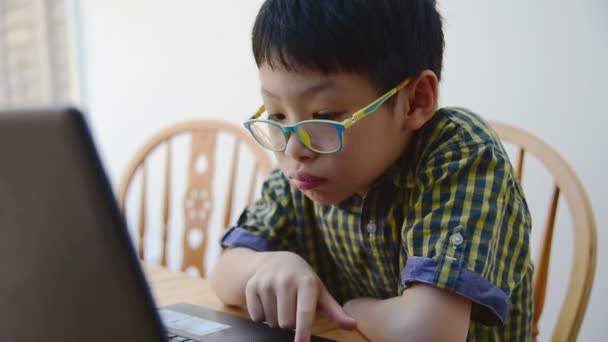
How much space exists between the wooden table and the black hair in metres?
0.28

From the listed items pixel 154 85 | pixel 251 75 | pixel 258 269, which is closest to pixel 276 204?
pixel 258 269

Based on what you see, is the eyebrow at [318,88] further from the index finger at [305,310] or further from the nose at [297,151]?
the index finger at [305,310]

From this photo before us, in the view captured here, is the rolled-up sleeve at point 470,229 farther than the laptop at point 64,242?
Yes

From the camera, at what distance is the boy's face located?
2.07ft

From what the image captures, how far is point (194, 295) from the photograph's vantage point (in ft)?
2.79

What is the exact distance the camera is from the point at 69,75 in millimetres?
2754

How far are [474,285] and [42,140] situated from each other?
442 millimetres

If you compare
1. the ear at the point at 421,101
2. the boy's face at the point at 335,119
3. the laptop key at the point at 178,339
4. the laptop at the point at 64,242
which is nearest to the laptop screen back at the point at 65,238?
the laptop at the point at 64,242

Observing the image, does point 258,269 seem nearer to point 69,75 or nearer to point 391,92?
point 391,92

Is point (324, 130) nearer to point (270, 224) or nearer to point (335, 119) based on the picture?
point (335, 119)

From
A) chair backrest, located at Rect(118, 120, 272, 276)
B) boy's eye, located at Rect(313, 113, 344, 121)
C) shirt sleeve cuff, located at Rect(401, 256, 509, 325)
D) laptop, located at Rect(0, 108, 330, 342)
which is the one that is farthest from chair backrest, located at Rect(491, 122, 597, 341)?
laptop, located at Rect(0, 108, 330, 342)

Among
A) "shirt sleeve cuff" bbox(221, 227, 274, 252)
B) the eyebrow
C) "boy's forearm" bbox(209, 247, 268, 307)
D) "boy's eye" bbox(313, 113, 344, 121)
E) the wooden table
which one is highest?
the eyebrow

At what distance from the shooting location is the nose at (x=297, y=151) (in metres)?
0.65

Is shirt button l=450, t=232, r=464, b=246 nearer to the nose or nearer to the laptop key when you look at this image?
the nose
